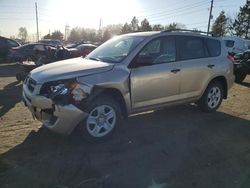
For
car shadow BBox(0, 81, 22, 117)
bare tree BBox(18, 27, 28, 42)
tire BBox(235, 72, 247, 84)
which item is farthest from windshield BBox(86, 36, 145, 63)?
bare tree BBox(18, 27, 28, 42)

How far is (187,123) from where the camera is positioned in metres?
6.73

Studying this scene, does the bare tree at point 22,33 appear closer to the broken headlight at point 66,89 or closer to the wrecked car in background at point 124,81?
the wrecked car in background at point 124,81

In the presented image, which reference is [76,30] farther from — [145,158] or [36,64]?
[145,158]

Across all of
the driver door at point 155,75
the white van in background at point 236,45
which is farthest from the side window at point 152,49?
the white van in background at point 236,45

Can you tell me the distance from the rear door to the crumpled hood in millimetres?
1825

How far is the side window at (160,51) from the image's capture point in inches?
235

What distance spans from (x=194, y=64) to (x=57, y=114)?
3.29 m

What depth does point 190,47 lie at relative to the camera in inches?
270

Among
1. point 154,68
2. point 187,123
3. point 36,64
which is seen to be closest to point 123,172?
point 154,68

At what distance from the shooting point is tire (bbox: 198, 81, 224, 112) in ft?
24.2

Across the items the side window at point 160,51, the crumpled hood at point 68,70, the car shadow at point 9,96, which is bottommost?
the car shadow at point 9,96

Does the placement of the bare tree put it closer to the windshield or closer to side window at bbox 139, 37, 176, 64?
the windshield

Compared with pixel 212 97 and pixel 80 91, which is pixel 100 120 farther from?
pixel 212 97

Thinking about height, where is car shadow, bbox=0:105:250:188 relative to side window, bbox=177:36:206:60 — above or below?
below
